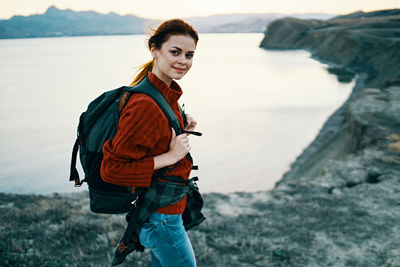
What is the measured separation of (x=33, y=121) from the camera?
31328 mm

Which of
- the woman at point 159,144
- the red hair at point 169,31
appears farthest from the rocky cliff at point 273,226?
the red hair at point 169,31

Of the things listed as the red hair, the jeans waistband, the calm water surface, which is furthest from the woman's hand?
the calm water surface

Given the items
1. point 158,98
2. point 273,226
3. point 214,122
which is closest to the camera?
point 158,98

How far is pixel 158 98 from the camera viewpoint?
2.04m

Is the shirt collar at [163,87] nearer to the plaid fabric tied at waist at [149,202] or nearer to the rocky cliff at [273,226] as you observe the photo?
the plaid fabric tied at waist at [149,202]

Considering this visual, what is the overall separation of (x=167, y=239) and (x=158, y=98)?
1.00 meters

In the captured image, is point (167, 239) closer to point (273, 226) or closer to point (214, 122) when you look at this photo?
point (273, 226)

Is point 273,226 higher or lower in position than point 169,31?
lower

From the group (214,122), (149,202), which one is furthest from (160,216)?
(214,122)

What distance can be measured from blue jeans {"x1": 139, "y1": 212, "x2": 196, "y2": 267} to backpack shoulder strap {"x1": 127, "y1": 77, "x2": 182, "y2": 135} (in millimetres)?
653

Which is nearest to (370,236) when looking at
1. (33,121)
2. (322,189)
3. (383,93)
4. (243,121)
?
(322,189)

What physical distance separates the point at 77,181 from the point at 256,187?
14912 millimetres

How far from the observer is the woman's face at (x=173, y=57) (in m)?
2.21

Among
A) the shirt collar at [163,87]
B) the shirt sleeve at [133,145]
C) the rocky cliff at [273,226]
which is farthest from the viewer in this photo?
the rocky cliff at [273,226]
